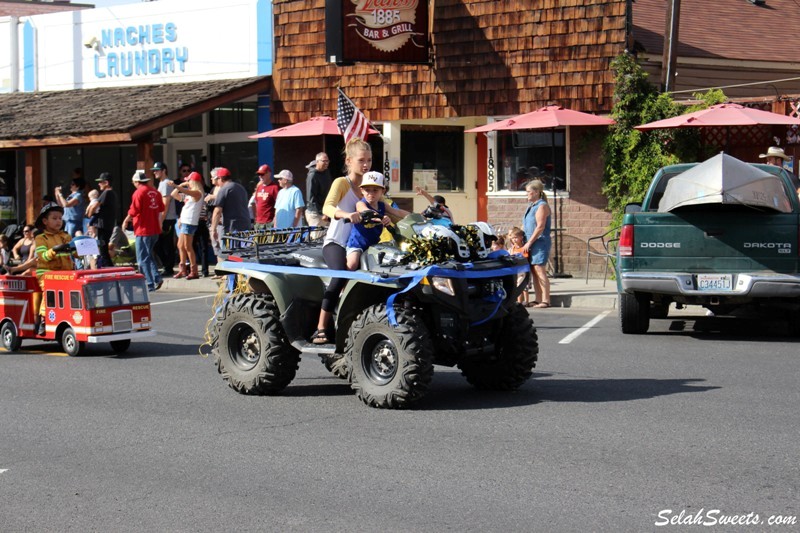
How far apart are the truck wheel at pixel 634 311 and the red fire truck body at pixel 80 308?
5.16 metres

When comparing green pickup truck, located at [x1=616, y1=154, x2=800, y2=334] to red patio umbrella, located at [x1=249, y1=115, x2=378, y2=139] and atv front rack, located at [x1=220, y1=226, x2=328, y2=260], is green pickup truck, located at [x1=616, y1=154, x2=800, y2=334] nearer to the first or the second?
atv front rack, located at [x1=220, y1=226, x2=328, y2=260]

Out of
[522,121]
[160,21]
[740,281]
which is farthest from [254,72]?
[740,281]

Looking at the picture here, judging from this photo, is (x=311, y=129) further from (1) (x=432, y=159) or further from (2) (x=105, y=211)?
(2) (x=105, y=211)

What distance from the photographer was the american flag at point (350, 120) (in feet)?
63.2

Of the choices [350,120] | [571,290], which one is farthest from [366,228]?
[350,120]

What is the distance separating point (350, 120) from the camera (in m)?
19.7

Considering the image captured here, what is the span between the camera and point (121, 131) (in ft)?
72.2

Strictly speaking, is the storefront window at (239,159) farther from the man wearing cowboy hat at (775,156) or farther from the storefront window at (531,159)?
the man wearing cowboy hat at (775,156)

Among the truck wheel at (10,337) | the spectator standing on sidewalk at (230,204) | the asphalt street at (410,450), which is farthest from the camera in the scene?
the spectator standing on sidewalk at (230,204)

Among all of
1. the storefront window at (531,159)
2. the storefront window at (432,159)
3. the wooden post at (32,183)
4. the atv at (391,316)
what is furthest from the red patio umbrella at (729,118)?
the wooden post at (32,183)

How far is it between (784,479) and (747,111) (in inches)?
460

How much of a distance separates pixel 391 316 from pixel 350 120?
11377 millimetres

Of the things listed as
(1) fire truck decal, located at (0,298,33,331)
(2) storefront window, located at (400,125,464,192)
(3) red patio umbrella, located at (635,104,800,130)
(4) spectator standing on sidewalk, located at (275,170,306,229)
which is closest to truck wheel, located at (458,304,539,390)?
(1) fire truck decal, located at (0,298,33,331)

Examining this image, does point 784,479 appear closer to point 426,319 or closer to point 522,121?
point 426,319
